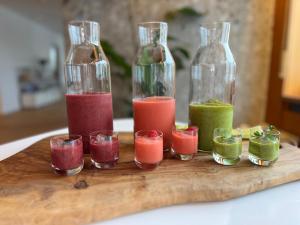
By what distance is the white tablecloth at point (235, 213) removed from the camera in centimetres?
50

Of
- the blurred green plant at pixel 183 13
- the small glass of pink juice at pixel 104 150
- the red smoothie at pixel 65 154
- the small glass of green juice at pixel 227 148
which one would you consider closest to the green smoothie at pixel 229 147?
the small glass of green juice at pixel 227 148

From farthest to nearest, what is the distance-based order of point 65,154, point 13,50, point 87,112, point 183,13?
point 13,50, point 183,13, point 87,112, point 65,154

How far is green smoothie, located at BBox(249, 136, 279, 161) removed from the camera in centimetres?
67

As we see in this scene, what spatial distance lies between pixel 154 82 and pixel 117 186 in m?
0.39

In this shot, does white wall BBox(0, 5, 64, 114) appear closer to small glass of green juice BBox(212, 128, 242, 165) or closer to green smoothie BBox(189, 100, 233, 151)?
green smoothie BBox(189, 100, 233, 151)

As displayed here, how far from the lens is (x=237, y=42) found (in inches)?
102

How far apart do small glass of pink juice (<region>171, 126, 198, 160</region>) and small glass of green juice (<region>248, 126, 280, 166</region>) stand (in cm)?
17

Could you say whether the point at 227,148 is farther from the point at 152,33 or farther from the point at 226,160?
the point at 152,33

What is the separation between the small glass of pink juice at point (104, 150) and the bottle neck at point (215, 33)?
0.46 meters

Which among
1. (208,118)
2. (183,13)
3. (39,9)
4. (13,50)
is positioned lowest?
(208,118)

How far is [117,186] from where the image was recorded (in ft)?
1.92

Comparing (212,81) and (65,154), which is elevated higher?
(212,81)

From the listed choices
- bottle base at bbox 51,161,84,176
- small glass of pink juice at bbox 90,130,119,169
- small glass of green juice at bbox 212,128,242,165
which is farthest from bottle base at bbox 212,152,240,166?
bottle base at bbox 51,161,84,176

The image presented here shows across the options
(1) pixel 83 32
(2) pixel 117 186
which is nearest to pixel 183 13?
(1) pixel 83 32
